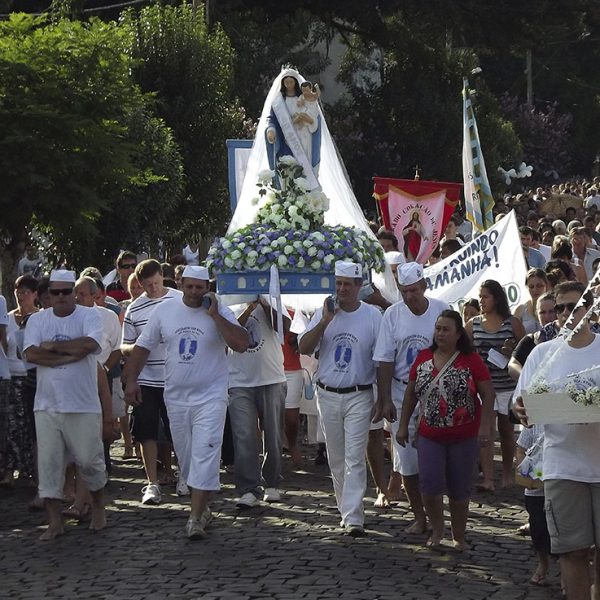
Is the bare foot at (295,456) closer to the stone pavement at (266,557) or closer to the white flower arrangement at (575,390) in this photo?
the stone pavement at (266,557)

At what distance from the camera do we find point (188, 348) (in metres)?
10.8

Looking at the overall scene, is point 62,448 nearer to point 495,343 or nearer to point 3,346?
point 3,346

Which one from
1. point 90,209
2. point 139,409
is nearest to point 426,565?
point 139,409

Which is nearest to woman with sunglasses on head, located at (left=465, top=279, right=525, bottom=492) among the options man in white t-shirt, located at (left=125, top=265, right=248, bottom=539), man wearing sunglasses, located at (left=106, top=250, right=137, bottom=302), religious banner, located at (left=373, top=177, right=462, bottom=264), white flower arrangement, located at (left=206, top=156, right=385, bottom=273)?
white flower arrangement, located at (left=206, top=156, right=385, bottom=273)

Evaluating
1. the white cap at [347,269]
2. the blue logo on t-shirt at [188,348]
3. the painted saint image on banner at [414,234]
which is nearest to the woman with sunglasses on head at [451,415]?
the white cap at [347,269]

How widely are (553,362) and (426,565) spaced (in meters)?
2.44

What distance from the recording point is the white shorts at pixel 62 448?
35.6ft

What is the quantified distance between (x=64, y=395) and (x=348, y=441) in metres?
2.01

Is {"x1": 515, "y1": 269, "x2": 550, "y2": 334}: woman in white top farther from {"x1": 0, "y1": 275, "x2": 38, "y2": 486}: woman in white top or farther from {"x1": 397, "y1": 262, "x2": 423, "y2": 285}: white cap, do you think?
{"x1": 0, "y1": 275, "x2": 38, "y2": 486}: woman in white top

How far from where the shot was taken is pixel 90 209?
16.7 metres

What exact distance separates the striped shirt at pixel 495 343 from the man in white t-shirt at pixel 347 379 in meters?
1.47

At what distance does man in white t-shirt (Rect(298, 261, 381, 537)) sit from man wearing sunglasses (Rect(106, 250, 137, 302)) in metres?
4.79

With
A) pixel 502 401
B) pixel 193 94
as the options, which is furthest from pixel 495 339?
pixel 193 94

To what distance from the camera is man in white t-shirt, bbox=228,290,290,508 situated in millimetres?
11773
